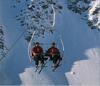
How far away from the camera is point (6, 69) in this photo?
1514 cm

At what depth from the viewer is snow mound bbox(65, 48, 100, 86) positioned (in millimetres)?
15469

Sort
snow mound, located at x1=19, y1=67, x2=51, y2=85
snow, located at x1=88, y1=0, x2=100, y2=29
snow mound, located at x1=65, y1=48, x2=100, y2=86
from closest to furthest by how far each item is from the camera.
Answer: snow mound, located at x1=19, y1=67, x2=51, y2=85, snow mound, located at x1=65, y1=48, x2=100, y2=86, snow, located at x1=88, y1=0, x2=100, y2=29

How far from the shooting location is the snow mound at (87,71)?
50.8ft

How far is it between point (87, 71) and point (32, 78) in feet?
6.24

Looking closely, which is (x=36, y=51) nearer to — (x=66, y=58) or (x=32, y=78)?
(x=32, y=78)

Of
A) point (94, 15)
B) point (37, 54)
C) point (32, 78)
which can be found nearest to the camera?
point (37, 54)

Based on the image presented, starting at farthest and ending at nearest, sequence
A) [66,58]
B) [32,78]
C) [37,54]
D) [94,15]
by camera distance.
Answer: [94,15] → [66,58] → [32,78] → [37,54]

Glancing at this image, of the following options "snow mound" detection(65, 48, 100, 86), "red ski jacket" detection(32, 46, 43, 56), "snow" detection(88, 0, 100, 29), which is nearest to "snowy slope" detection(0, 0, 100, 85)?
"snow mound" detection(65, 48, 100, 86)

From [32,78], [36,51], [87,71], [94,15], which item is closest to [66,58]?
[87,71]

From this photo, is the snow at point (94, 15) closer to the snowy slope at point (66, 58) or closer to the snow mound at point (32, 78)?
the snowy slope at point (66, 58)

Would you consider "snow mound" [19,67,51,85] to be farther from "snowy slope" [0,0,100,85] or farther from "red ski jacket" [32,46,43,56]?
"red ski jacket" [32,46,43,56]

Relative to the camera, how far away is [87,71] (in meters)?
15.6

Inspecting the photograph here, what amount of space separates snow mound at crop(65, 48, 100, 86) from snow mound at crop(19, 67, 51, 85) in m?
0.81

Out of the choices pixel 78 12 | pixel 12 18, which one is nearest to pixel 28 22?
pixel 12 18
